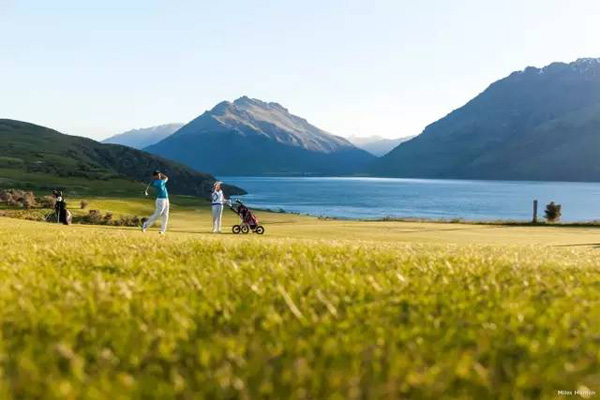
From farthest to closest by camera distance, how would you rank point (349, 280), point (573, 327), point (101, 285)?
point (349, 280), point (101, 285), point (573, 327)

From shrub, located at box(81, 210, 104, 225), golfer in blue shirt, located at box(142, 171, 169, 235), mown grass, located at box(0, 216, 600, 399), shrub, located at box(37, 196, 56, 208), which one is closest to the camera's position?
mown grass, located at box(0, 216, 600, 399)

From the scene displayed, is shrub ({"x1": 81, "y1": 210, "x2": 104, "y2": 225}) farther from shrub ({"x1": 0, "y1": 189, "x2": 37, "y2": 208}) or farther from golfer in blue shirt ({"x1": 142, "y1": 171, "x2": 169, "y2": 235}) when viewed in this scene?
golfer in blue shirt ({"x1": 142, "y1": 171, "x2": 169, "y2": 235})

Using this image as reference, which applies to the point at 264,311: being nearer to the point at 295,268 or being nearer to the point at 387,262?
the point at 295,268

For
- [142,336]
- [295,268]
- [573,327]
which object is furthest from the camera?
[295,268]

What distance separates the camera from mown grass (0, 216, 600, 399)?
12.4ft

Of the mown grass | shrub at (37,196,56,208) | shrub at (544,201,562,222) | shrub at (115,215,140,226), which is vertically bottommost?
shrub at (115,215,140,226)

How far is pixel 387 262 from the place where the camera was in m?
9.85

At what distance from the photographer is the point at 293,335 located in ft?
16.0

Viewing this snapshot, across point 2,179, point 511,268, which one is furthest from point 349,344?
point 2,179

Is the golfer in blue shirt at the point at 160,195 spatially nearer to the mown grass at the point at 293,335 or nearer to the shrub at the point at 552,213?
the mown grass at the point at 293,335

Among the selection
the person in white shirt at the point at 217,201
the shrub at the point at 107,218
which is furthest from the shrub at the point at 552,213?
the shrub at the point at 107,218

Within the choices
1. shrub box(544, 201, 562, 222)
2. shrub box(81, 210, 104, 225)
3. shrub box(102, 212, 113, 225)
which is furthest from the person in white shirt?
shrub box(544, 201, 562, 222)

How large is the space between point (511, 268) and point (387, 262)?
2.21 meters

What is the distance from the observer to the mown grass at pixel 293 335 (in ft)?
12.4
